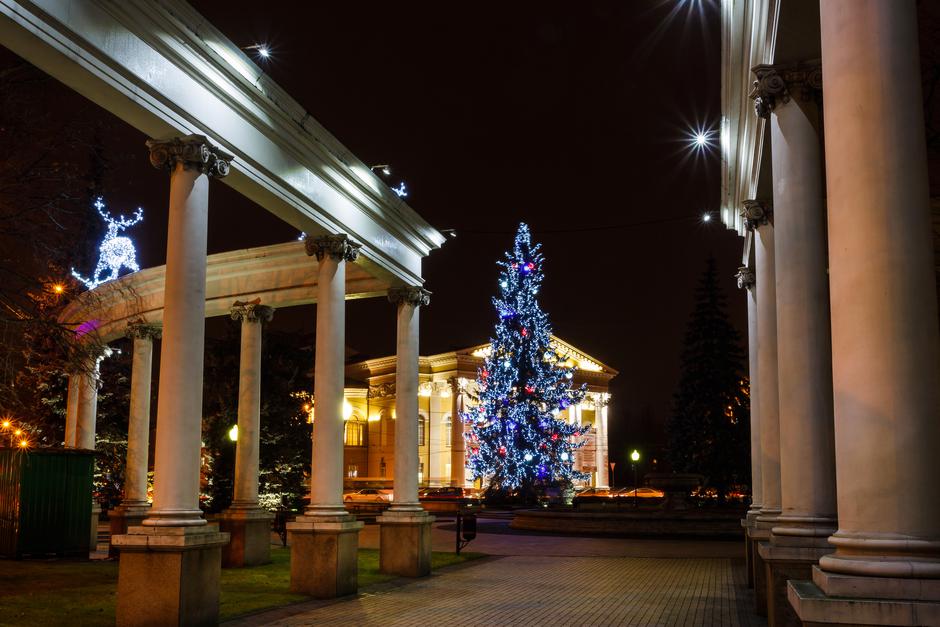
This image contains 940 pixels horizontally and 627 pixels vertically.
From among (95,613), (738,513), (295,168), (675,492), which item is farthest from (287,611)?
(675,492)

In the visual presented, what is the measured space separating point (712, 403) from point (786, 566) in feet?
139

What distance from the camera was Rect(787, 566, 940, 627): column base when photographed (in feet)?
17.1

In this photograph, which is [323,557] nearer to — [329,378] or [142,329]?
[329,378]

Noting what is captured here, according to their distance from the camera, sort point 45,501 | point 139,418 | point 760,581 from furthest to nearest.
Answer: point 139,418
point 45,501
point 760,581

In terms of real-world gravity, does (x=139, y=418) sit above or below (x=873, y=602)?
above

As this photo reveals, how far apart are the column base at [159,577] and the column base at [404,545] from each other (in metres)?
7.91

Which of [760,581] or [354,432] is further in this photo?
[354,432]

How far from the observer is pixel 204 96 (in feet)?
40.9

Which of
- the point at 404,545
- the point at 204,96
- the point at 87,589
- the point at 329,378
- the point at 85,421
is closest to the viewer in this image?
the point at 204,96

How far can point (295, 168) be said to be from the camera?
1537cm

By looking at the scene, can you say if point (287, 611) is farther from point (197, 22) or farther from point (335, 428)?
point (197, 22)

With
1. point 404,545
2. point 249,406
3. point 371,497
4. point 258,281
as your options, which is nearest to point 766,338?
point 404,545

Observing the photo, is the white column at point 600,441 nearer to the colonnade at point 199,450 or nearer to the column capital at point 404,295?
the colonnade at point 199,450

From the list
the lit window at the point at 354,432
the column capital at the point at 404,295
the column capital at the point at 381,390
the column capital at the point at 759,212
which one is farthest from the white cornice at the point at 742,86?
the lit window at the point at 354,432
